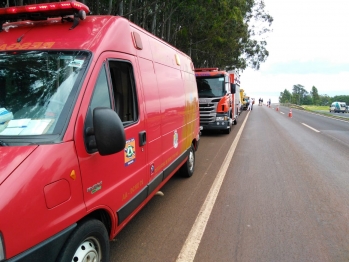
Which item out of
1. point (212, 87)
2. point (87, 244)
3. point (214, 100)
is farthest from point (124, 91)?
point (212, 87)

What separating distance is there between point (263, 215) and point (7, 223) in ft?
12.1

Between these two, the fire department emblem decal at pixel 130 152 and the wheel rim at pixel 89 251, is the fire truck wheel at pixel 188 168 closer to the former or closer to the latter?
the fire department emblem decal at pixel 130 152

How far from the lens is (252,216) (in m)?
4.43

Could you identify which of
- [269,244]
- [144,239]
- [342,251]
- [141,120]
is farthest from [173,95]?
[342,251]

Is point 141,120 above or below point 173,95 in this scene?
below

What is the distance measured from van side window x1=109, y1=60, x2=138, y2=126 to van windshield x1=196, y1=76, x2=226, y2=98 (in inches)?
381

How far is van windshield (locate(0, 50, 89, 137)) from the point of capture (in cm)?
230

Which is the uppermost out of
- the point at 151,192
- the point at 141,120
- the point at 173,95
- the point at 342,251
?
the point at 173,95

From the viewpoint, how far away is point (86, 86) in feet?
8.11

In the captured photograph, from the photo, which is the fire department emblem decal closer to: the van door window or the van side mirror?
the van door window

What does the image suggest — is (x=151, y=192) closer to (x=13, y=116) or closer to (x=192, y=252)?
(x=192, y=252)

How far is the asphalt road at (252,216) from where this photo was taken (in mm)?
3441

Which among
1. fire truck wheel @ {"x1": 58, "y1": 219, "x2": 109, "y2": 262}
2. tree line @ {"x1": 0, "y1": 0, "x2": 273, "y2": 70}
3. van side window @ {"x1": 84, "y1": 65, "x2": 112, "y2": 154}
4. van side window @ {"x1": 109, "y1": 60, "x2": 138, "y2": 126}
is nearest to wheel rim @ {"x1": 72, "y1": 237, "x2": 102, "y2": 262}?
fire truck wheel @ {"x1": 58, "y1": 219, "x2": 109, "y2": 262}

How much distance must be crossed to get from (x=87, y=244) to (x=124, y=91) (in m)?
1.64
